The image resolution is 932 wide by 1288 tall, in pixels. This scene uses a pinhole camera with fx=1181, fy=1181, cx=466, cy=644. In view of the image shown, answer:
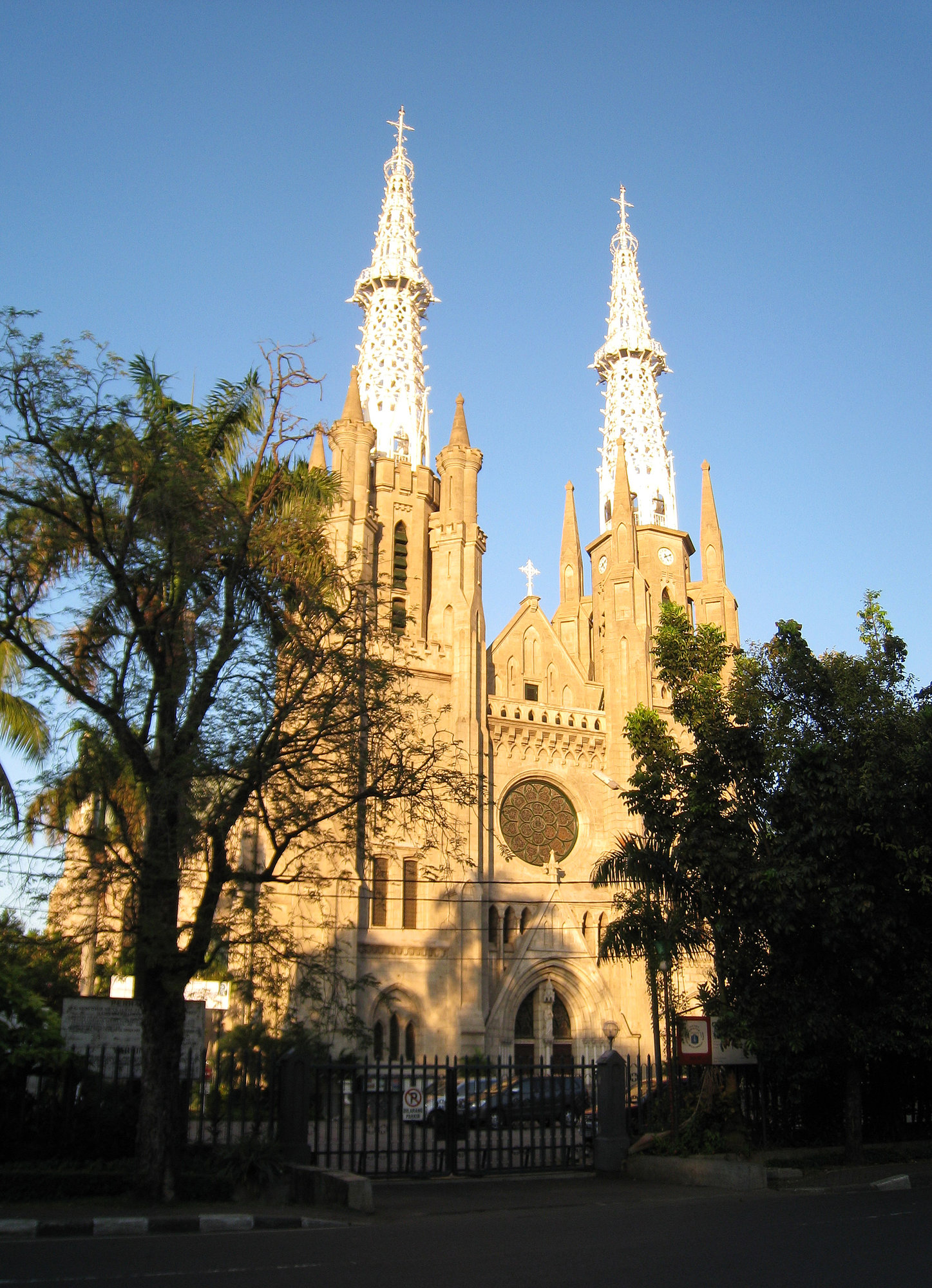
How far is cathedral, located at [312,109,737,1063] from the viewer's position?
35656 millimetres

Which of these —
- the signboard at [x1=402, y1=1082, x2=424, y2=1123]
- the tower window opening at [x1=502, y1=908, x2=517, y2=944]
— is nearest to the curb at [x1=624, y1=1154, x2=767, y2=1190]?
the signboard at [x1=402, y1=1082, x2=424, y2=1123]

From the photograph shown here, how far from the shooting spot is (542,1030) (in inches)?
1470

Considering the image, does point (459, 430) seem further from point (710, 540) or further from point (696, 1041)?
point (696, 1041)

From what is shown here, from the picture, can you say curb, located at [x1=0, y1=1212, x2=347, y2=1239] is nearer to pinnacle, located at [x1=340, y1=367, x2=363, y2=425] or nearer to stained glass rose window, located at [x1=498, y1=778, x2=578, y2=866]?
stained glass rose window, located at [x1=498, y1=778, x2=578, y2=866]

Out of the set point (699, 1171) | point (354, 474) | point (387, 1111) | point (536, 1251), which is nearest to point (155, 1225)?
point (536, 1251)

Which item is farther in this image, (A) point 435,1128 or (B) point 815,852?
(B) point 815,852

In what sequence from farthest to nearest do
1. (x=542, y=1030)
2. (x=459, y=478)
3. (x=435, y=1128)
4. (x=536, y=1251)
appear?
(x=459, y=478)
(x=542, y=1030)
(x=435, y=1128)
(x=536, y=1251)

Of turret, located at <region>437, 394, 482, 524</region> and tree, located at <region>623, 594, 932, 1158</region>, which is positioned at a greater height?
turret, located at <region>437, 394, 482, 524</region>

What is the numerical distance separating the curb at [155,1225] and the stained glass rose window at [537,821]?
27258 mm

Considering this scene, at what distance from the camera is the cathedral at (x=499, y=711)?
35.7m

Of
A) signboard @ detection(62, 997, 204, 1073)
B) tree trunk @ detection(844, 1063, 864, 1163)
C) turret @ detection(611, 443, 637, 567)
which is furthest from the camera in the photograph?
turret @ detection(611, 443, 637, 567)

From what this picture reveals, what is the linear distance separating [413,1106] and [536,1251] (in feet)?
19.3

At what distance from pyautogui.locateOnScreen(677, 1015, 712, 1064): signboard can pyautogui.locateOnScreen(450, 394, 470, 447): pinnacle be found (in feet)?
96.4

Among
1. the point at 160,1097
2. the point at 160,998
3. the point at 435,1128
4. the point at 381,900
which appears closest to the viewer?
the point at 160,1097
